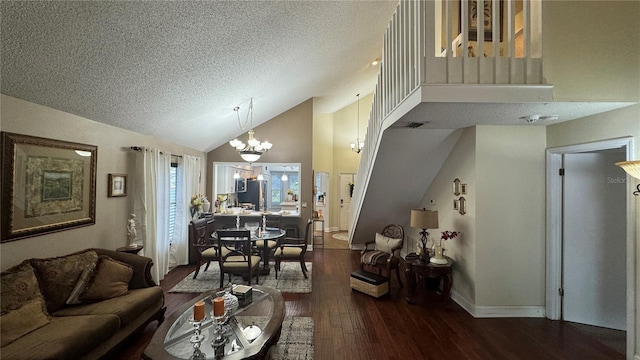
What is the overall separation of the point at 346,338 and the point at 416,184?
Result: 284 centimetres

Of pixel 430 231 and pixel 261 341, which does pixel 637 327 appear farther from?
pixel 261 341

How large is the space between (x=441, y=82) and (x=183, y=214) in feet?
16.7

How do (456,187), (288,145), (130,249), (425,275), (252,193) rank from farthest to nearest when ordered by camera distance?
(252,193)
(288,145)
(456,187)
(425,275)
(130,249)

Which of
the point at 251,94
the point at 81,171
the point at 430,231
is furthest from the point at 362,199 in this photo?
the point at 81,171

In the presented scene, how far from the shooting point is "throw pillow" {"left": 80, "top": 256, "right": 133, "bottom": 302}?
2.57 meters

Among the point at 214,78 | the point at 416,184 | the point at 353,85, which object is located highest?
the point at 353,85

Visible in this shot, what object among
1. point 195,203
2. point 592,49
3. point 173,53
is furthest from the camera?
point 195,203

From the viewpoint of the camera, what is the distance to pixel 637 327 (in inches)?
91.4

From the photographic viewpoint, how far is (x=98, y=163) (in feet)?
10.9

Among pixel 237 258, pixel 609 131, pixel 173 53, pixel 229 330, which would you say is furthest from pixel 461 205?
pixel 173 53

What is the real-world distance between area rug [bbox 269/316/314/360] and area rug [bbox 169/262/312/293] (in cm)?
93

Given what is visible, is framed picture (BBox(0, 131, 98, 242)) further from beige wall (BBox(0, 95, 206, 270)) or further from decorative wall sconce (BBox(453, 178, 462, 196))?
decorative wall sconce (BBox(453, 178, 462, 196))

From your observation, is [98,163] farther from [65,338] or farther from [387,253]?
[387,253]

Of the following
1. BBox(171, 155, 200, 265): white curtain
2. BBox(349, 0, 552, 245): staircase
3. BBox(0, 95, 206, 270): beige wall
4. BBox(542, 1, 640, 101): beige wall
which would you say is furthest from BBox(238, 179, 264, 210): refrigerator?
BBox(542, 1, 640, 101): beige wall
